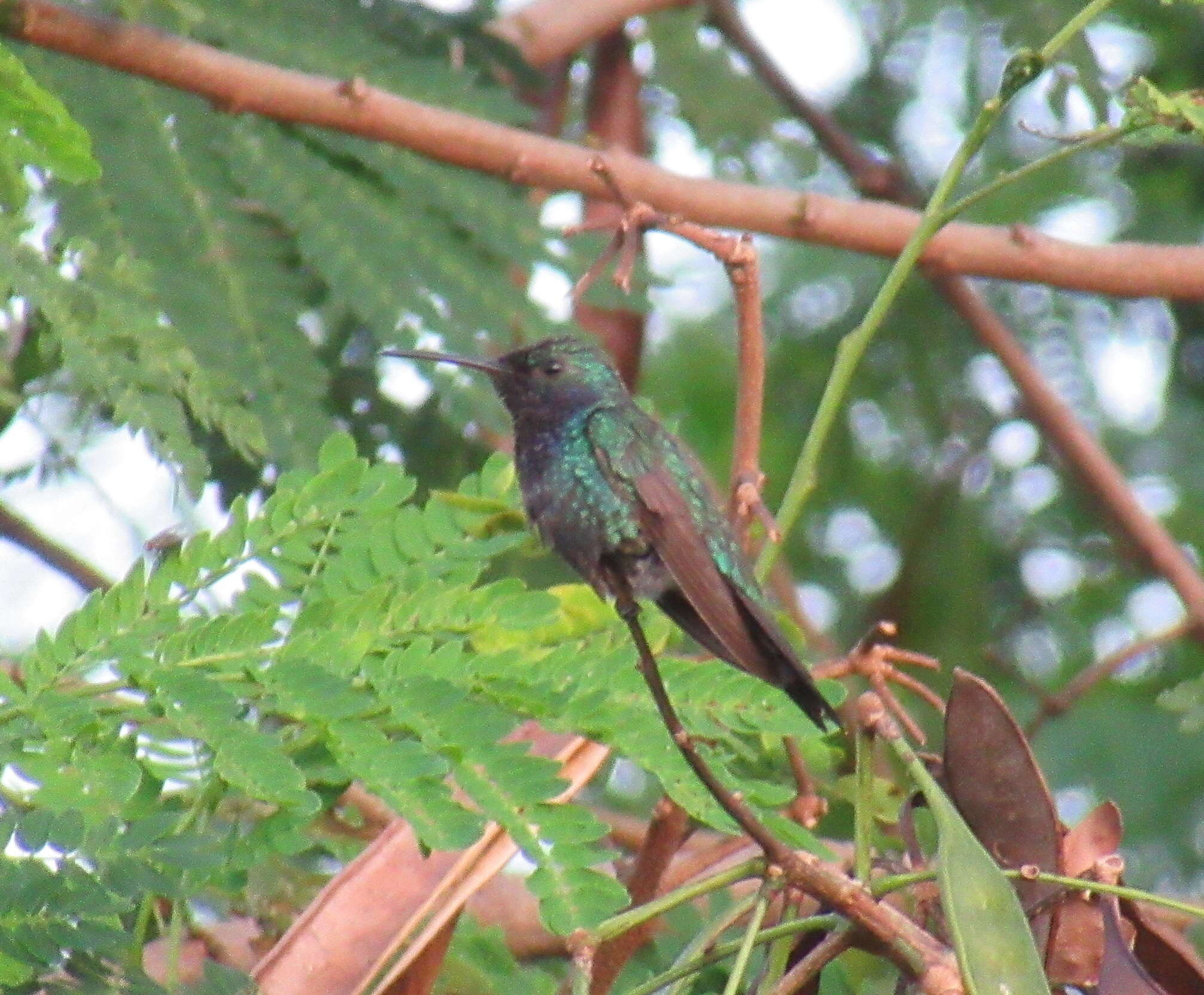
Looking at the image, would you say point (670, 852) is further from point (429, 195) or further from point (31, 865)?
point (429, 195)

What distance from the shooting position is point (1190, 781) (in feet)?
20.3

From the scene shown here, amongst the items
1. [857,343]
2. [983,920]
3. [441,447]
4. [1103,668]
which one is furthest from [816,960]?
[441,447]

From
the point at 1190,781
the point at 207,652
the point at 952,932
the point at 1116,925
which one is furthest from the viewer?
the point at 1190,781

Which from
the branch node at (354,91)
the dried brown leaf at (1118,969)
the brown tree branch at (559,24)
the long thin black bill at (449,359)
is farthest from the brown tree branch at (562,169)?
the dried brown leaf at (1118,969)

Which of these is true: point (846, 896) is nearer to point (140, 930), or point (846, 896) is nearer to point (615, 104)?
point (140, 930)

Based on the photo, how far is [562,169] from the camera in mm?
4098

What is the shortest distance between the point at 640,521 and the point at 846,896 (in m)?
0.84

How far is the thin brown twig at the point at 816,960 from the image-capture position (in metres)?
2.40

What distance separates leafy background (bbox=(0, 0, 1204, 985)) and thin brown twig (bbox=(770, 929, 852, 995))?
257mm

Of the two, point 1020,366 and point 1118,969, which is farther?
point 1020,366

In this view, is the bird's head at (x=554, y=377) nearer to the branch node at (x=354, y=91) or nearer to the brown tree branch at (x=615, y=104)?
the branch node at (x=354, y=91)

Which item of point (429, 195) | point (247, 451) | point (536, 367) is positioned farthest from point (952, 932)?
point (429, 195)

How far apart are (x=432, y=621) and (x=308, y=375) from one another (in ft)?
3.79

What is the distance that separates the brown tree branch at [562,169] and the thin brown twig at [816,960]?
184cm
